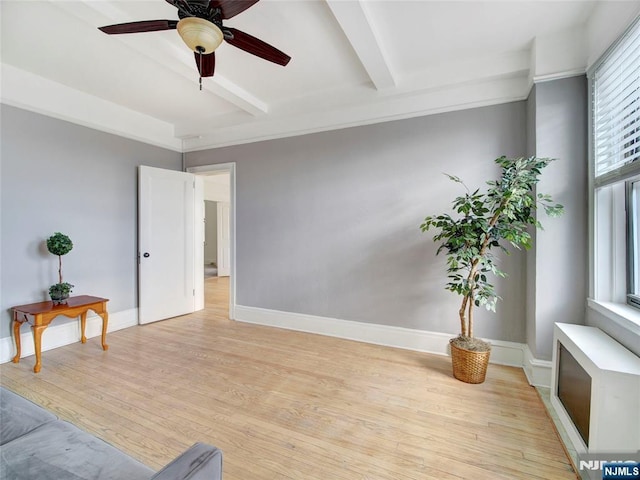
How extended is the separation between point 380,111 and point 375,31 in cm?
98

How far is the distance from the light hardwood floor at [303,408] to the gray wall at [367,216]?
578 mm

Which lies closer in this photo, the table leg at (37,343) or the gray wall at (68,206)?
the table leg at (37,343)

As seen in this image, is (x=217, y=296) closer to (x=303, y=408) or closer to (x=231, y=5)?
(x=303, y=408)

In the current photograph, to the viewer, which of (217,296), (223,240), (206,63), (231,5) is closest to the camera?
(231,5)

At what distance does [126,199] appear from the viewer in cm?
390

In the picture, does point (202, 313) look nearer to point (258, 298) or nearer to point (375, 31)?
point (258, 298)

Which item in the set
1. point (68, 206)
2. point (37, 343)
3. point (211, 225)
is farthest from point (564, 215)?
point (211, 225)

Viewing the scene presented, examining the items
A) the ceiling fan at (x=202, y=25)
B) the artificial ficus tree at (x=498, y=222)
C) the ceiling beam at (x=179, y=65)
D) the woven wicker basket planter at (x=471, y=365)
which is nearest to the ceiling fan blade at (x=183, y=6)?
the ceiling fan at (x=202, y=25)

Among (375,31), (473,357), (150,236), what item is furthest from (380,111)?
(150,236)

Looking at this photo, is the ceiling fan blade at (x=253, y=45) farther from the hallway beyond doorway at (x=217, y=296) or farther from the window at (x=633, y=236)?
the hallway beyond doorway at (x=217, y=296)

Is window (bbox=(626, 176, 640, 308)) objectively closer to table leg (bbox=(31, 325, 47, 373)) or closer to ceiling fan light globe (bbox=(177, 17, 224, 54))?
ceiling fan light globe (bbox=(177, 17, 224, 54))

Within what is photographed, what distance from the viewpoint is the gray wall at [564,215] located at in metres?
2.27

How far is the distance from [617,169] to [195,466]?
109 inches

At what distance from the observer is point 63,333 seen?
3262mm
